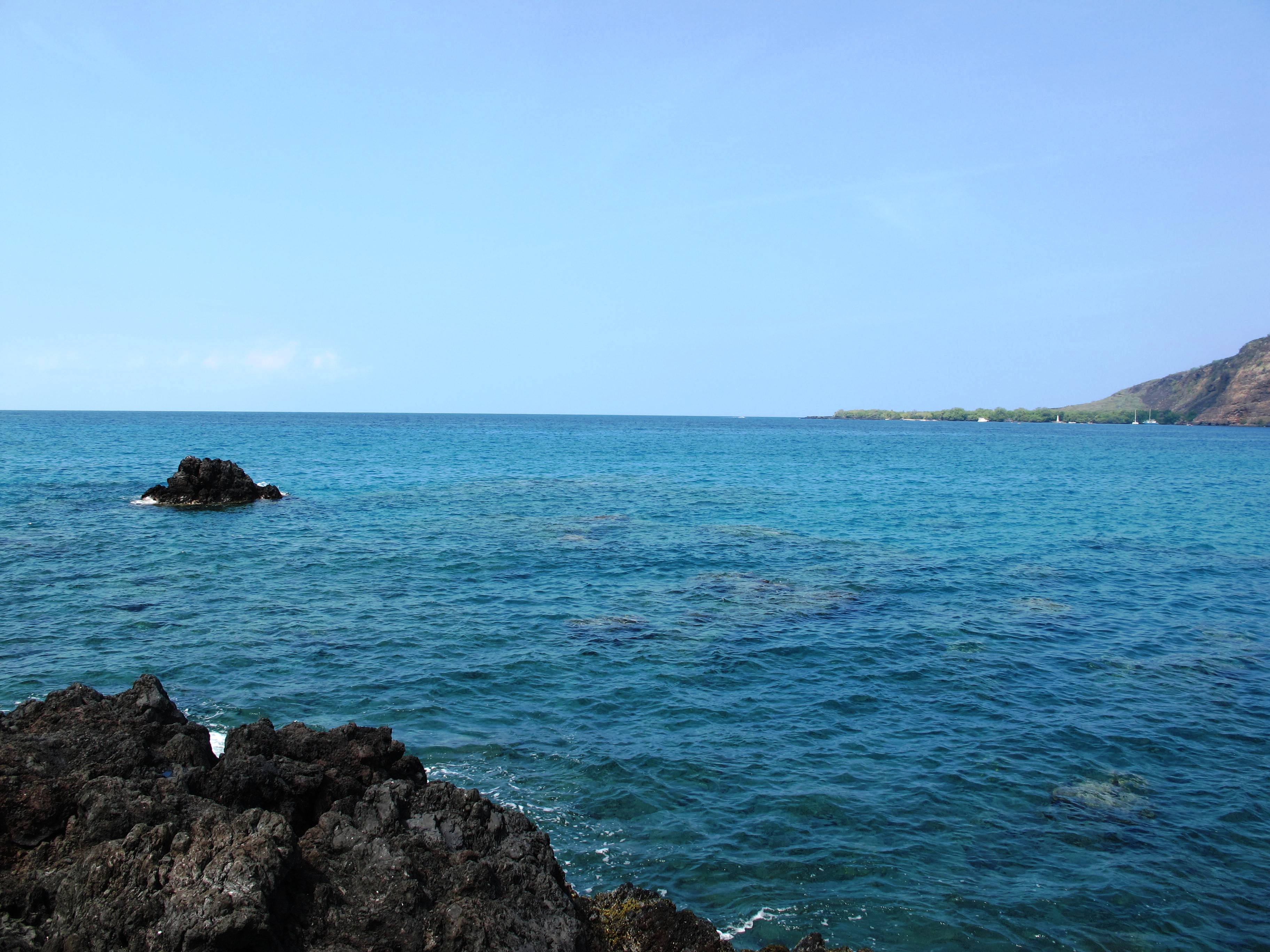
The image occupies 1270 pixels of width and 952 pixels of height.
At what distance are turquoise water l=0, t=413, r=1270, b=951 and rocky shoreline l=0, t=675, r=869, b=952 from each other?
2562mm

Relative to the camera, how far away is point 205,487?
49.4 meters

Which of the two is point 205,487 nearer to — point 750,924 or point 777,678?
point 777,678

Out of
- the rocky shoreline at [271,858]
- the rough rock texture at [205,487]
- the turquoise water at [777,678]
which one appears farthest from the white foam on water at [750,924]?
the rough rock texture at [205,487]

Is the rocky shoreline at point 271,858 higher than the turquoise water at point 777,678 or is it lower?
higher

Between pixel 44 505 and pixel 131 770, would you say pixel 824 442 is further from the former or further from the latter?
pixel 131 770

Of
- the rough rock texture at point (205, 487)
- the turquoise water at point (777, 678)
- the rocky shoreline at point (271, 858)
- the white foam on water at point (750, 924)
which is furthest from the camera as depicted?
the rough rock texture at point (205, 487)

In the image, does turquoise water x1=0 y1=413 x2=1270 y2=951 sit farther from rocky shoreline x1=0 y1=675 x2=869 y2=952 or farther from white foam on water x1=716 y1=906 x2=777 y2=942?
rocky shoreline x1=0 y1=675 x2=869 y2=952

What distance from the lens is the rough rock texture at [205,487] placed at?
161ft

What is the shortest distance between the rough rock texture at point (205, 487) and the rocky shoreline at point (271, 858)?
40.4 meters

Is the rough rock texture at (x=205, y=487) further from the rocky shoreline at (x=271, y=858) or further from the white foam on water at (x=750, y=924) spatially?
the white foam on water at (x=750, y=924)

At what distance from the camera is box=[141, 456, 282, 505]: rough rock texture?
A: 161ft

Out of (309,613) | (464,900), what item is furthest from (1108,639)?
(309,613)

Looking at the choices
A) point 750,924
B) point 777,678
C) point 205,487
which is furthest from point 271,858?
point 205,487

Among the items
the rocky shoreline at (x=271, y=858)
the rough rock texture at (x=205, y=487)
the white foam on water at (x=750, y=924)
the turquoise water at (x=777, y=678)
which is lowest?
the white foam on water at (x=750, y=924)
